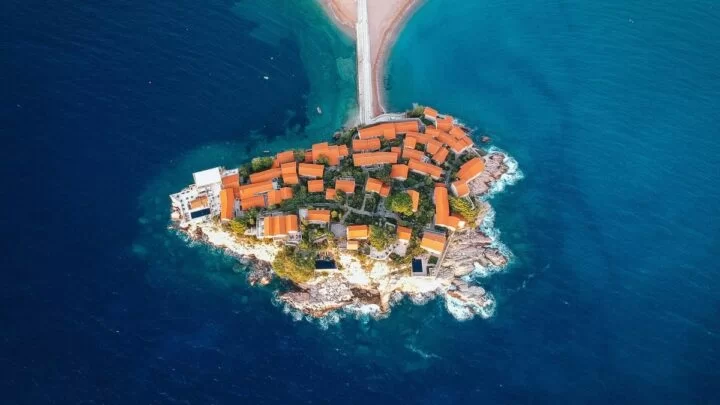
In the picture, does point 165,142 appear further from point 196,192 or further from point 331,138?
point 331,138

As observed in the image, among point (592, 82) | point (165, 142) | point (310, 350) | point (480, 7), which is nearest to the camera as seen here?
point (310, 350)

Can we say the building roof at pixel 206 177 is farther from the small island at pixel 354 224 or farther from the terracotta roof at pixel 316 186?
the terracotta roof at pixel 316 186

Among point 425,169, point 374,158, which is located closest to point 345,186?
point 374,158

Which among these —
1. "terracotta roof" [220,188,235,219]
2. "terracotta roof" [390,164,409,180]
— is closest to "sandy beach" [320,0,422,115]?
"terracotta roof" [390,164,409,180]

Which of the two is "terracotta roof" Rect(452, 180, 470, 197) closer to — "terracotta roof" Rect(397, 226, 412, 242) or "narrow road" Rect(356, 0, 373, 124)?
"terracotta roof" Rect(397, 226, 412, 242)

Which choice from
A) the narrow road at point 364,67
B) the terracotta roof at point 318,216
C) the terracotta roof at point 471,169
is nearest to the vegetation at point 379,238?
the terracotta roof at point 318,216

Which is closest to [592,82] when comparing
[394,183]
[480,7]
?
[480,7]
